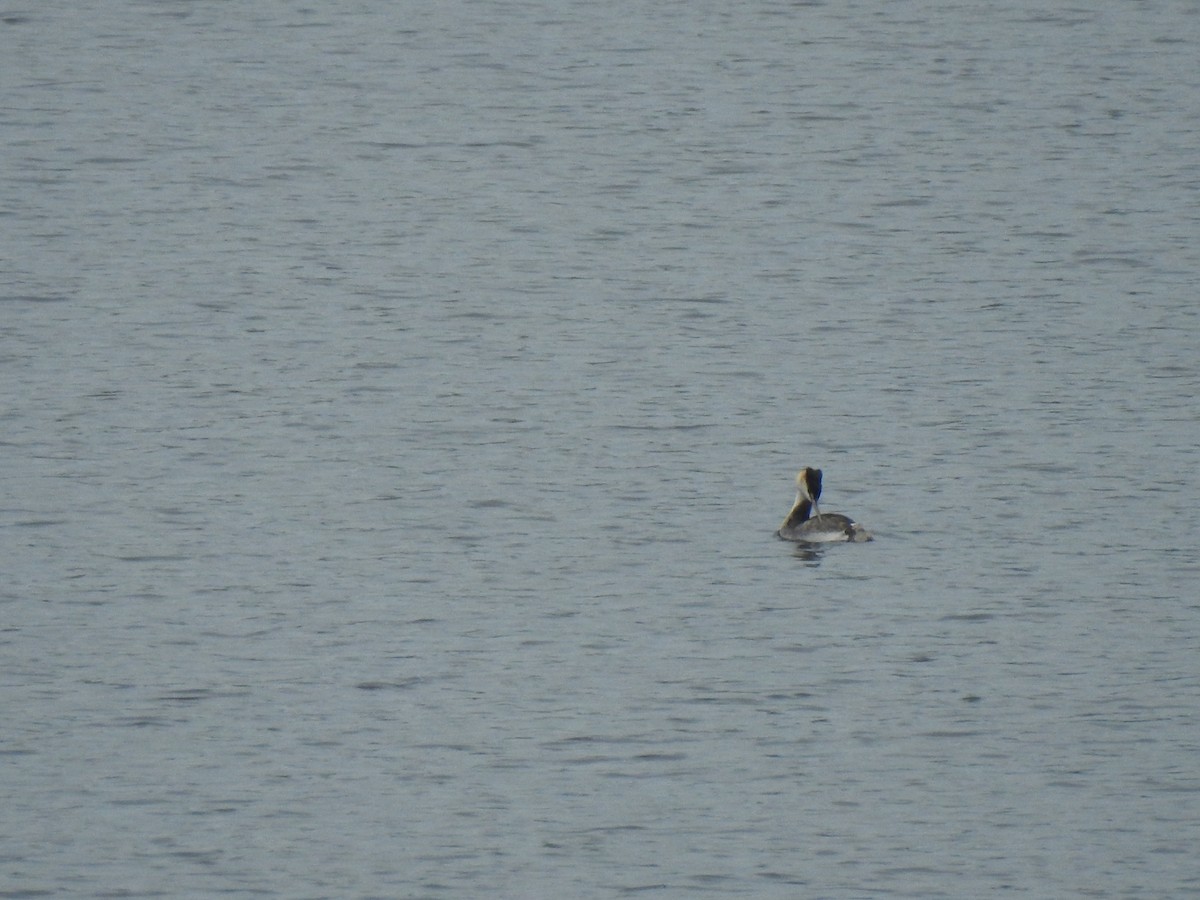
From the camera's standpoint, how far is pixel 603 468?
18312 millimetres

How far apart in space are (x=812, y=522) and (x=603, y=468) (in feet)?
8.36

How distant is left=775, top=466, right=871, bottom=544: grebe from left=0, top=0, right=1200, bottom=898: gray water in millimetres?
140

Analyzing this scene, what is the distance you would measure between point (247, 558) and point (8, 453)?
3481 millimetres

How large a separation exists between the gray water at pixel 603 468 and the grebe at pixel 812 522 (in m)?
0.14

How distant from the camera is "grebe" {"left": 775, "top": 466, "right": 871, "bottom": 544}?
16.2m

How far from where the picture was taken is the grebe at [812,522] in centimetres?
1625

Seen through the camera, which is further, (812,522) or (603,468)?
(603,468)

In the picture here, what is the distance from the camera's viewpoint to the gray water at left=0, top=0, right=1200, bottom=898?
37.7ft

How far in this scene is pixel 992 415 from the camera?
65.1 ft

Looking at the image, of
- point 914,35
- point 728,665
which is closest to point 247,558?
point 728,665

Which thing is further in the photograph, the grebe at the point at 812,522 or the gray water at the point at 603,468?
the grebe at the point at 812,522

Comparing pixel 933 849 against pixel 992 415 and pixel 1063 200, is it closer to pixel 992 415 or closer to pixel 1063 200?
pixel 992 415

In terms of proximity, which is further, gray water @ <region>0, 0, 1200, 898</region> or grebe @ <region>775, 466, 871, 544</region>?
grebe @ <region>775, 466, 871, 544</region>

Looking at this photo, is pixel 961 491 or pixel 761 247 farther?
pixel 761 247
